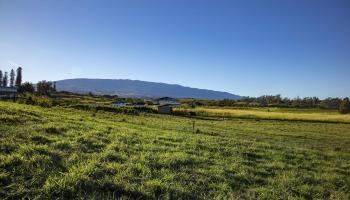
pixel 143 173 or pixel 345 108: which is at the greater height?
pixel 345 108

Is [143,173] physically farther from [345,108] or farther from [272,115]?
[345,108]

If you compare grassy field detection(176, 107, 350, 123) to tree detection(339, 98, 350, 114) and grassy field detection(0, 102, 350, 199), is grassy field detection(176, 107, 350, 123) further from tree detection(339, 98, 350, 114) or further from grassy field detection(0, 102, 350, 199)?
grassy field detection(0, 102, 350, 199)

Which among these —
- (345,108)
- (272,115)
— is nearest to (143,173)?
(272,115)

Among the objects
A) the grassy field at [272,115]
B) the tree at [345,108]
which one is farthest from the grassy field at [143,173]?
the tree at [345,108]

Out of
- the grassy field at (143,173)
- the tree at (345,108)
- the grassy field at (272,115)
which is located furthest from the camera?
the tree at (345,108)

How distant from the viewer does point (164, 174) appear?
11336mm

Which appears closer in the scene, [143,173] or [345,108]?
[143,173]

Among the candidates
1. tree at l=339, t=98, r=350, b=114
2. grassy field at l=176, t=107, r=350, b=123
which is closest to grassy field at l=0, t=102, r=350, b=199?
grassy field at l=176, t=107, r=350, b=123

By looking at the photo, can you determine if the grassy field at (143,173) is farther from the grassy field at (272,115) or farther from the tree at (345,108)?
the tree at (345,108)

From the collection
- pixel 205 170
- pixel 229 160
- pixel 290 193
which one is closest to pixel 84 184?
pixel 205 170

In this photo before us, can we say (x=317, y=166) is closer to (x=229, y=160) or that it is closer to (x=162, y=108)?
(x=229, y=160)

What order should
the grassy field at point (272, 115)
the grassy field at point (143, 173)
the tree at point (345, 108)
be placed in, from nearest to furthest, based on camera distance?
the grassy field at point (143, 173)
the grassy field at point (272, 115)
the tree at point (345, 108)

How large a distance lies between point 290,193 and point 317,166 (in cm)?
719

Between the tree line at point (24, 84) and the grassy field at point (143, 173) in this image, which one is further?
the tree line at point (24, 84)
